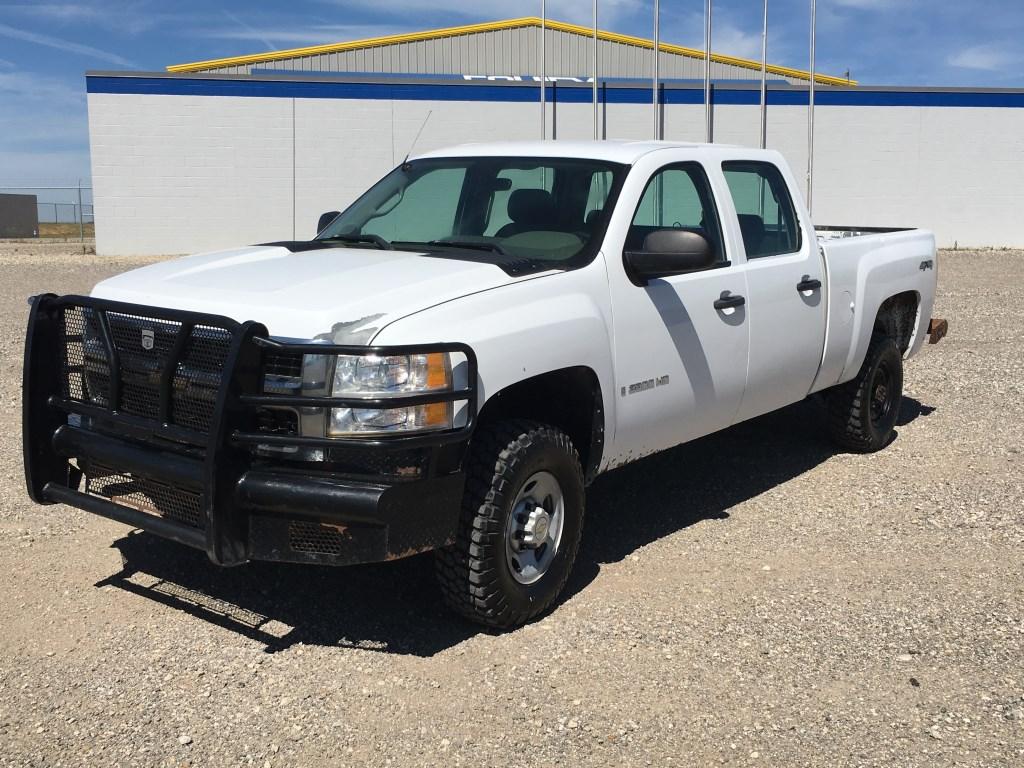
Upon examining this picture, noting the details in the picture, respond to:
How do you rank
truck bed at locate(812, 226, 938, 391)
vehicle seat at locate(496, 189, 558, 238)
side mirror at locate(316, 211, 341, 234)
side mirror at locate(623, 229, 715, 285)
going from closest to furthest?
side mirror at locate(623, 229, 715, 285) < vehicle seat at locate(496, 189, 558, 238) < side mirror at locate(316, 211, 341, 234) < truck bed at locate(812, 226, 938, 391)

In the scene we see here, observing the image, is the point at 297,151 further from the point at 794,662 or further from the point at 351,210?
the point at 794,662

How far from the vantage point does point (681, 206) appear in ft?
18.6

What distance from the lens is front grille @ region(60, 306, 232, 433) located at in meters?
3.98

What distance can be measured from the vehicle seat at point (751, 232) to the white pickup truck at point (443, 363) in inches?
0.8

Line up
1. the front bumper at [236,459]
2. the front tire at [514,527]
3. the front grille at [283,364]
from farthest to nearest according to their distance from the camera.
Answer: the front tire at [514,527] < the front grille at [283,364] < the front bumper at [236,459]

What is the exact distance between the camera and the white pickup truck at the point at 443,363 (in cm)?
383

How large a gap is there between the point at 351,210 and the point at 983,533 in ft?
12.2

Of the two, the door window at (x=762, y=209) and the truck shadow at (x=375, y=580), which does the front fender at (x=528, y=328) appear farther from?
the door window at (x=762, y=209)

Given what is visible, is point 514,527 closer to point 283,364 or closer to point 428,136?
point 283,364

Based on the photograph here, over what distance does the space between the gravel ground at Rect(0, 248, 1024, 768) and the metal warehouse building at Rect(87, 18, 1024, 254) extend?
19205 mm

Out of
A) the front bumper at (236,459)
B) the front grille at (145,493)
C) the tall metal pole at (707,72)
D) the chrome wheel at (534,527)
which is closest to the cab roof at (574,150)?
the chrome wheel at (534,527)

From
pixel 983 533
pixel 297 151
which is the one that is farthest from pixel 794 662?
pixel 297 151

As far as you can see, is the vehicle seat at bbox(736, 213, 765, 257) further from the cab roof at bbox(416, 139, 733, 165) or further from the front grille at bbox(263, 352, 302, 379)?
the front grille at bbox(263, 352, 302, 379)

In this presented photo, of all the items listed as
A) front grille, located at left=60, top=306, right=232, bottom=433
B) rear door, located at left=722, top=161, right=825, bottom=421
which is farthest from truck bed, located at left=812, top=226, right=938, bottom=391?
front grille, located at left=60, top=306, right=232, bottom=433
